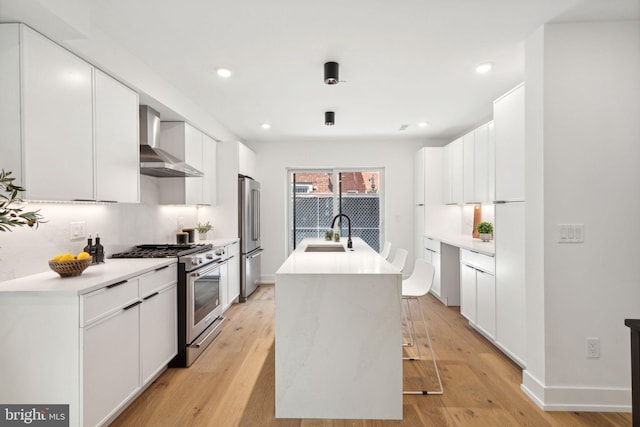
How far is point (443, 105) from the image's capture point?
4059 millimetres

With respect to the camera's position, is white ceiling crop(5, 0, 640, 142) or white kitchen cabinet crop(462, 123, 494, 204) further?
white kitchen cabinet crop(462, 123, 494, 204)

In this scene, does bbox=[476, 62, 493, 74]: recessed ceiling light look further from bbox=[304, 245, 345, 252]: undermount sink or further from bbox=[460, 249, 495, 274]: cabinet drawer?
bbox=[304, 245, 345, 252]: undermount sink

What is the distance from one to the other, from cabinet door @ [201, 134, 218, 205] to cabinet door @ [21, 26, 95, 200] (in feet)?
6.51

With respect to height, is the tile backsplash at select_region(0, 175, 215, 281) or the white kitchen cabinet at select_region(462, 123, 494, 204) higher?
the white kitchen cabinet at select_region(462, 123, 494, 204)

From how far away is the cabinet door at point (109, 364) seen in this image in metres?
1.80

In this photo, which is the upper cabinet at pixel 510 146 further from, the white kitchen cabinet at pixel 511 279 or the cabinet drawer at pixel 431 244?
the cabinet drawer at pixel 431 244

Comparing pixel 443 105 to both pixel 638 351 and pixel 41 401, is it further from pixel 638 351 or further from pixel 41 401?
pixel 41 401

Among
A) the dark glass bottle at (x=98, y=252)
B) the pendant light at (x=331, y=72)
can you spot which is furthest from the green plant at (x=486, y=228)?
the dark glass bottle at (x=98, y=252)

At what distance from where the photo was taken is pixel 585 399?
7.29 feet

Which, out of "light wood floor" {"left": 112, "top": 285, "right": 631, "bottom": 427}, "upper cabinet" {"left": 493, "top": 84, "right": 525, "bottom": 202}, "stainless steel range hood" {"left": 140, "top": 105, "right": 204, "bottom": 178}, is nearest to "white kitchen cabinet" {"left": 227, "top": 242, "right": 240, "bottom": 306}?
"light wood floor" {"left": 112, "top": 285, "right": 631, "bottom": 427}

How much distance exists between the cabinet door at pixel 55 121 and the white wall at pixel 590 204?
296cm

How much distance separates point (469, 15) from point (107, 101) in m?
2.51

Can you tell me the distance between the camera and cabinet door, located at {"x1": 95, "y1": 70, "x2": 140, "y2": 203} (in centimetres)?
239

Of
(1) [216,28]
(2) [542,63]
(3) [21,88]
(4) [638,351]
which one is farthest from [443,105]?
(3) [21,88]
